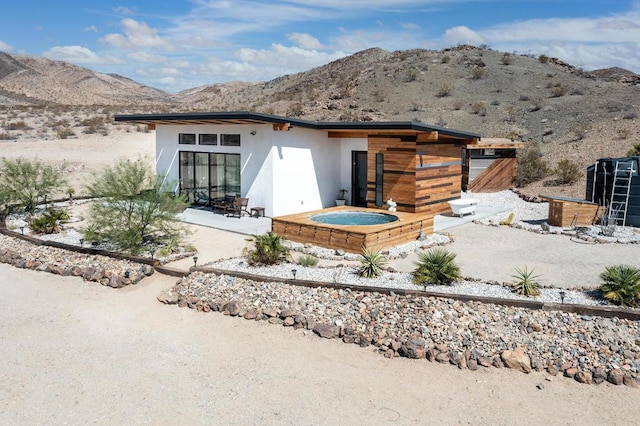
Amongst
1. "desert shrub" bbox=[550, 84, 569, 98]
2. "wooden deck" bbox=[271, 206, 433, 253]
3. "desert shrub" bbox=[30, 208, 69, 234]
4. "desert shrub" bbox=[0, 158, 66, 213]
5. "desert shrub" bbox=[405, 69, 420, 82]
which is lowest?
"desert shrub" bbox=[30, 208, 69, 234]

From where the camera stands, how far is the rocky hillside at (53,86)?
7069 cm

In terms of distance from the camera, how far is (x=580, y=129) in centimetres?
2872

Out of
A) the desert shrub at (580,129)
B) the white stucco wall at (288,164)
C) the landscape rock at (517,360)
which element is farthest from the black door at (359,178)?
the desert shrub at (580,129)

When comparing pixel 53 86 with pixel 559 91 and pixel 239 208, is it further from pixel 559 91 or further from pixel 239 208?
pixel 239 208

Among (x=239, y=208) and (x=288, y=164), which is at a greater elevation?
(x=288, y=164)

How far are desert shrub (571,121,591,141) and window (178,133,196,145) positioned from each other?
19.8m

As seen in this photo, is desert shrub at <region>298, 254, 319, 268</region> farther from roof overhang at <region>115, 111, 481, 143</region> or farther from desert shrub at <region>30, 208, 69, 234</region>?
desert shrub at <region>30, 208, 69, 234</region>

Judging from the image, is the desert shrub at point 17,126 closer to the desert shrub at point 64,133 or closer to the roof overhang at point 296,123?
the desert shrub at point 64,133

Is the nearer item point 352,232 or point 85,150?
point 352,232

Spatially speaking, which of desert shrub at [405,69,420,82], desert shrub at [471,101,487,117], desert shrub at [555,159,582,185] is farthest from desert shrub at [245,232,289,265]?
desert shrub at [405,69,420,82]

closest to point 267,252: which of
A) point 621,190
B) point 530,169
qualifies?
point 621,190

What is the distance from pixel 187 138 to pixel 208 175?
1.52 metres

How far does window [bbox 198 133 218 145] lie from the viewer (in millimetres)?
17156

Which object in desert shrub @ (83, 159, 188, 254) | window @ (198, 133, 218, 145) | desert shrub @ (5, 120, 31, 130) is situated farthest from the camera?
desert shrub @ (5, 120, 31, 130)
